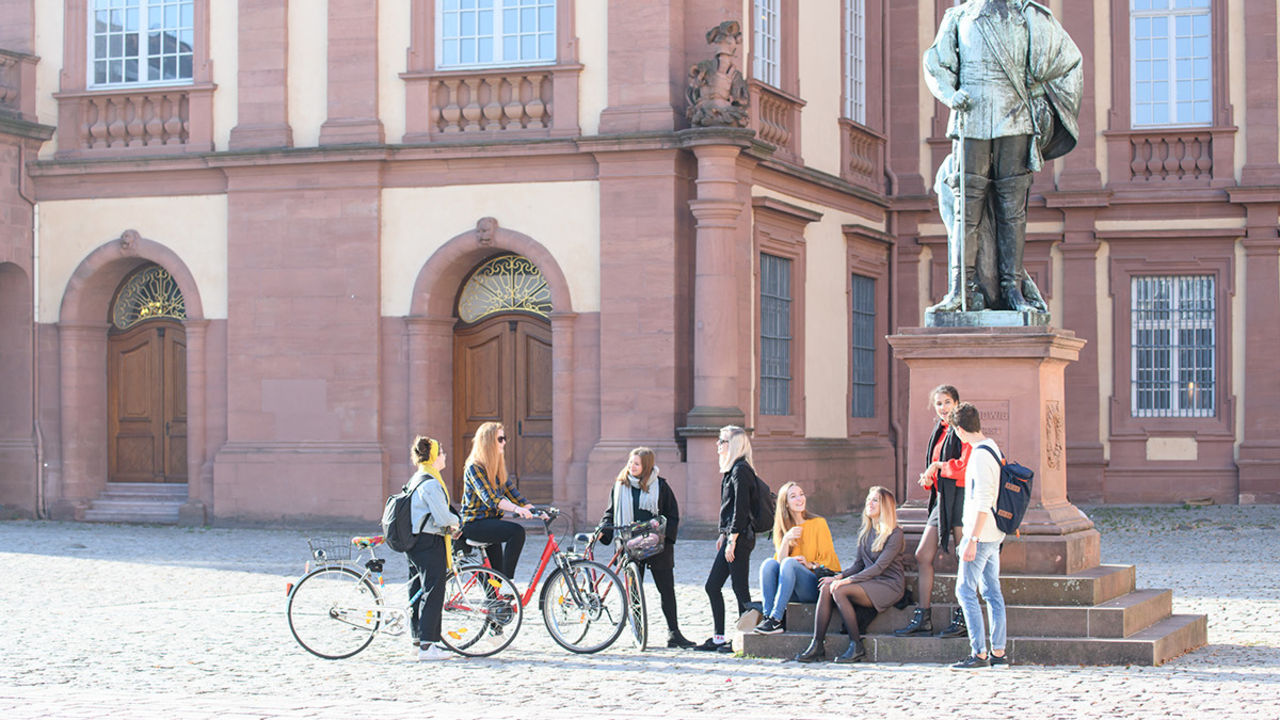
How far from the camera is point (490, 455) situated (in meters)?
Answer: 12.2

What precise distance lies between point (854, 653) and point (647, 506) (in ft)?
6.07

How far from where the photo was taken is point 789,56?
23109mm

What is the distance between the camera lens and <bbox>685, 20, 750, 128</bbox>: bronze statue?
66.6ft

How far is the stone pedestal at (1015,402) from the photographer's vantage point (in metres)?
11.1

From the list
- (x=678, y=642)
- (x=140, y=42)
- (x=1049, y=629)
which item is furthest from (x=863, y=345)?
(x=1049, y=629)

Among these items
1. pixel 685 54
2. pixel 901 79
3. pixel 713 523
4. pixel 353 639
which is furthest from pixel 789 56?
pixel 353 639

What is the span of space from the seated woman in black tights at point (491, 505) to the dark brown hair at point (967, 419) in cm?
306

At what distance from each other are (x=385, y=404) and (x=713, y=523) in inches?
173

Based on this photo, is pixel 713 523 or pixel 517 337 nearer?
pixel 713 523

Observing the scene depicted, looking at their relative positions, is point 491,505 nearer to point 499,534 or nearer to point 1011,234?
point 499,534

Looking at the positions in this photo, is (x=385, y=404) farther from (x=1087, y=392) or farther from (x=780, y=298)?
(x=1087, y=392)

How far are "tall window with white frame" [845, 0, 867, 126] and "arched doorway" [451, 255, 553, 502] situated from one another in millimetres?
6050

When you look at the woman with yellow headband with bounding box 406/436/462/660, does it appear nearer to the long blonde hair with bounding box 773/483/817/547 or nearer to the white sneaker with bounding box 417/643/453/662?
the white sneaker with bounding box 417/643/453/662

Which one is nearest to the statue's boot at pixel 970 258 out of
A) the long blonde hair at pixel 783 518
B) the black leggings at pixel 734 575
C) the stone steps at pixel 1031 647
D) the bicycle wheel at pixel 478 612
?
the long blonde hair at pixel 783 518
